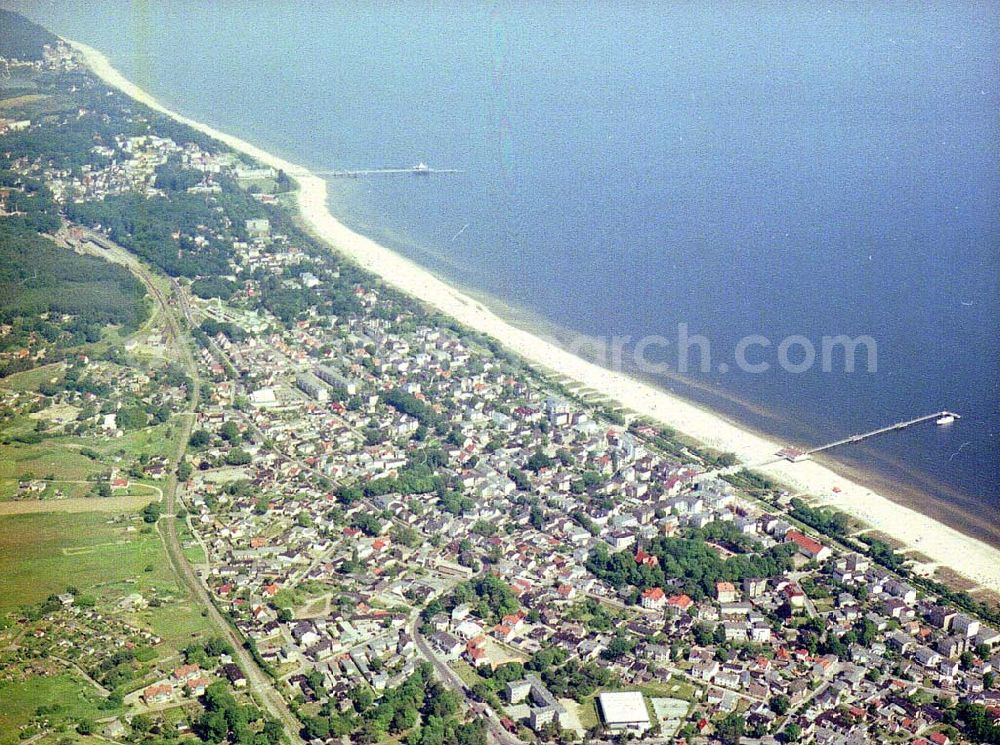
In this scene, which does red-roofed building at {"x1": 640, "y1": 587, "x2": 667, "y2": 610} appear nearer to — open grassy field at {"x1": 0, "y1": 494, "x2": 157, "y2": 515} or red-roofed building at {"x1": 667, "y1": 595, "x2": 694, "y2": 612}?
red-roofed building at {"x1": 667, "y1": 595, "x2": 694, "y2": 612}

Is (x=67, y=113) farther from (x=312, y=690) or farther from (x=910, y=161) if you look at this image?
(x=312, y=690)

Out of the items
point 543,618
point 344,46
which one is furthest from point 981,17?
point 543,618

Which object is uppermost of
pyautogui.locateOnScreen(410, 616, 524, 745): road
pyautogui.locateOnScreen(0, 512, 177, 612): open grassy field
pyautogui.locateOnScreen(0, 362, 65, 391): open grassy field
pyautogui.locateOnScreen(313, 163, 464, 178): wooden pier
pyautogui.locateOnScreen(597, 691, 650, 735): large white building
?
pyautogui.locateOnScreen(313, 163, 464, 178): wooden pier

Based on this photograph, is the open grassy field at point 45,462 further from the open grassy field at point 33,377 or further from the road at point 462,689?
the road at point 462,689

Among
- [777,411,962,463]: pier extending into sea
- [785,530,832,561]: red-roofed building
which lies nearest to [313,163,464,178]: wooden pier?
[777,411,962,463]: pier extending into sea

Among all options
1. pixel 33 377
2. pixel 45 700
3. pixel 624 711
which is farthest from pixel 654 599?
pixel 33 377

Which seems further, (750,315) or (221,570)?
(750,315)

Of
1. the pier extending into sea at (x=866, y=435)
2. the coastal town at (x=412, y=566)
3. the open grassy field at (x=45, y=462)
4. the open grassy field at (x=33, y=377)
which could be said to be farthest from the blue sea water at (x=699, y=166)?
the open grassy field at (x=45, y=462)
